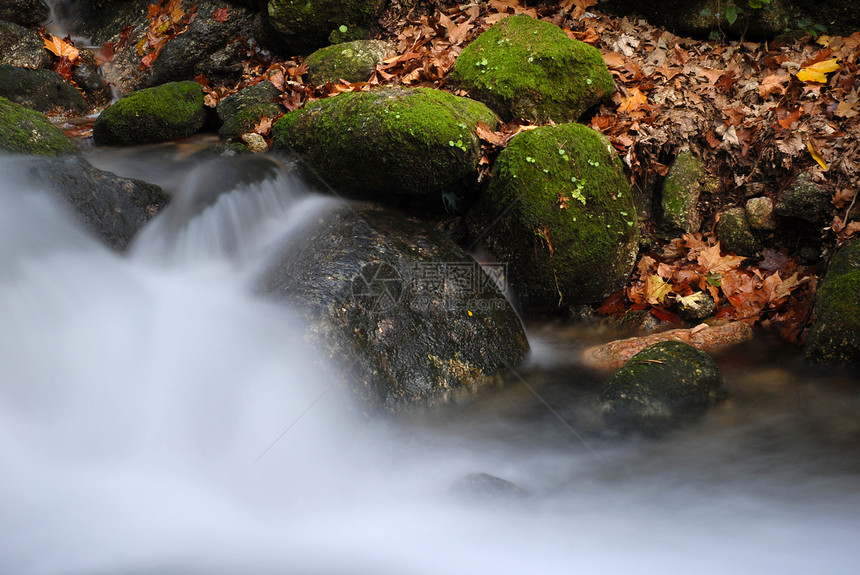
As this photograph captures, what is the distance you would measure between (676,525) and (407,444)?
4.79ft

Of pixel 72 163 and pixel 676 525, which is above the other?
pixel 72 163

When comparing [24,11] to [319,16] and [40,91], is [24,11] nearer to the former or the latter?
[40,91]

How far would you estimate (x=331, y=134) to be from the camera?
443cm

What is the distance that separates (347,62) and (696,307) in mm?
4150

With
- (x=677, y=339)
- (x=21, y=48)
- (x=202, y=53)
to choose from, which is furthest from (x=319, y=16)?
(x=677, y=339)

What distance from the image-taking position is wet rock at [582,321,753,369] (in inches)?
165

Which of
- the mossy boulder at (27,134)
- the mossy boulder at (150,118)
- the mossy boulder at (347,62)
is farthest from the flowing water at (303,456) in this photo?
the mossy boulder at (347,62)

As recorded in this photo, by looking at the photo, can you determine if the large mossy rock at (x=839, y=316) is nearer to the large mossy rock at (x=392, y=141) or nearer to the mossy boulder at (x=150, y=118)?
the large mossy rock at (x=392, y=141)

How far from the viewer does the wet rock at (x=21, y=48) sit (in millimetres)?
7234

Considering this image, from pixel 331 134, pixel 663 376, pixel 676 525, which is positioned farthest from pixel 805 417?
pixel 331 134

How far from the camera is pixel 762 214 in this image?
483 centimetres

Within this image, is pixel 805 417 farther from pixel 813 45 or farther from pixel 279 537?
pixel 813 45

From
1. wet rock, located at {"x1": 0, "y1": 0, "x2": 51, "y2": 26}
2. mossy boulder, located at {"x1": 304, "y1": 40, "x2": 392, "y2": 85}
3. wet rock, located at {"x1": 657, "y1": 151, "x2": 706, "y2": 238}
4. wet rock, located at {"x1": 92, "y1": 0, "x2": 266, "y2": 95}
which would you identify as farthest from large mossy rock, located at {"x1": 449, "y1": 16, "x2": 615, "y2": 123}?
wet rock, located at {"x1": 0, "y1": 0, "x2": 51, "y2": 26}

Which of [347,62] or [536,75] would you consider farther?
[347,62]
